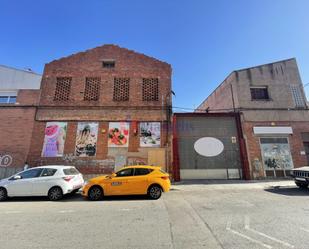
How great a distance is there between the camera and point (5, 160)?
13.4 meters

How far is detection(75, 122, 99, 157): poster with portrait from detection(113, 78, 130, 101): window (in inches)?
116

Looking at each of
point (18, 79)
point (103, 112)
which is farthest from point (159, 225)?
point (18, 79)

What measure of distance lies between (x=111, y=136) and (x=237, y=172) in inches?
412

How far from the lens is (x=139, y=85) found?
50.0 feet

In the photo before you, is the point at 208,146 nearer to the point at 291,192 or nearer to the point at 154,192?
the point at 291,192

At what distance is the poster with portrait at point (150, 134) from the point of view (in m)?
14.0

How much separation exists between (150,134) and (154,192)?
6.26 metres

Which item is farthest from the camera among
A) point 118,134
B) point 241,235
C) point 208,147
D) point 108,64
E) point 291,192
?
point 108,64

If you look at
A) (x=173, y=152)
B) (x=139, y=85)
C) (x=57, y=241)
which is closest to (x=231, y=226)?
(x=57, y=241)

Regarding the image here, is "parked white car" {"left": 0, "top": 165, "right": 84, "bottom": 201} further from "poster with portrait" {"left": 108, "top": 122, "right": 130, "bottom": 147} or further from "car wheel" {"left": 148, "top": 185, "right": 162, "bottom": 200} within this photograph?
"poster with portrait" {"left": 108, "top": 122, "right": 130, "bottom": 147}

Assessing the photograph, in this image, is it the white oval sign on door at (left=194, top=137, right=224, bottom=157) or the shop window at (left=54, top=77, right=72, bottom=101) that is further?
the shop window at (left=54, top=77, right=72, bottom=101)

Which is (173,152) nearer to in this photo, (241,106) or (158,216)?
(241,106)

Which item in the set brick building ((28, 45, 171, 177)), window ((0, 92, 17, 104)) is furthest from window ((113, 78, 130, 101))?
window ((0, 92, 17, 104))

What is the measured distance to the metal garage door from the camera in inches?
551
